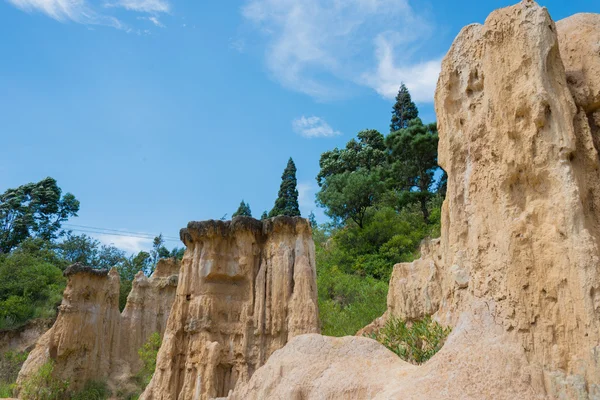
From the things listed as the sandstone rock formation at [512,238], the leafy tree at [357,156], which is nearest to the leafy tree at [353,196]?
the leafy tree at [357,156]

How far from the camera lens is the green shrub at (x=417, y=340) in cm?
967

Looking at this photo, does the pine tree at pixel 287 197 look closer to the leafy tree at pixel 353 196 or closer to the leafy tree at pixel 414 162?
the leafy tree at pixel 353 196

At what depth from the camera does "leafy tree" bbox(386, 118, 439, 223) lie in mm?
39594

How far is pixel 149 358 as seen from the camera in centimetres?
2588

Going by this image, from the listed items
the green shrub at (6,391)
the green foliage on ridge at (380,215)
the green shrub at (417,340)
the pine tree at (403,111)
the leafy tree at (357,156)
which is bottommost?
the green shrub at (6,391)

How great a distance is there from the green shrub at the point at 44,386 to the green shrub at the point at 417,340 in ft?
59.9

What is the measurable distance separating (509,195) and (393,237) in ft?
87.7

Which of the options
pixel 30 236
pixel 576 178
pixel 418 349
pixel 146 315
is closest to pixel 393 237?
pixel 146 315

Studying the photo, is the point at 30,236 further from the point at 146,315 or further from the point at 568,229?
the point at 568,229

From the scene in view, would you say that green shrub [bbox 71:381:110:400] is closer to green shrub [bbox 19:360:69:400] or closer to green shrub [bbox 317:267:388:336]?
green shrub [bbox 19:360:69:400]

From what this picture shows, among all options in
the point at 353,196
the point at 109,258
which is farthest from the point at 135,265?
the point at 353,196

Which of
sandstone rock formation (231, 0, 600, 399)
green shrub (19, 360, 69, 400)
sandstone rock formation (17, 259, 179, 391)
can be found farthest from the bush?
sandstone rock formation (231, 0, 600, 399)

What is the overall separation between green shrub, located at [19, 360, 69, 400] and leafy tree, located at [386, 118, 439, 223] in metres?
24.9

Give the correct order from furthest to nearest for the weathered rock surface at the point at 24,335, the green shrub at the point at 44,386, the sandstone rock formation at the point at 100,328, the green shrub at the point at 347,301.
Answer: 1. the weathered rock surface at the point at 24,335
2. the sandstone rock formation at the point at 100,328
3. the green shrub at the point at 44,386
4. the green shrub at the point at 347,301
